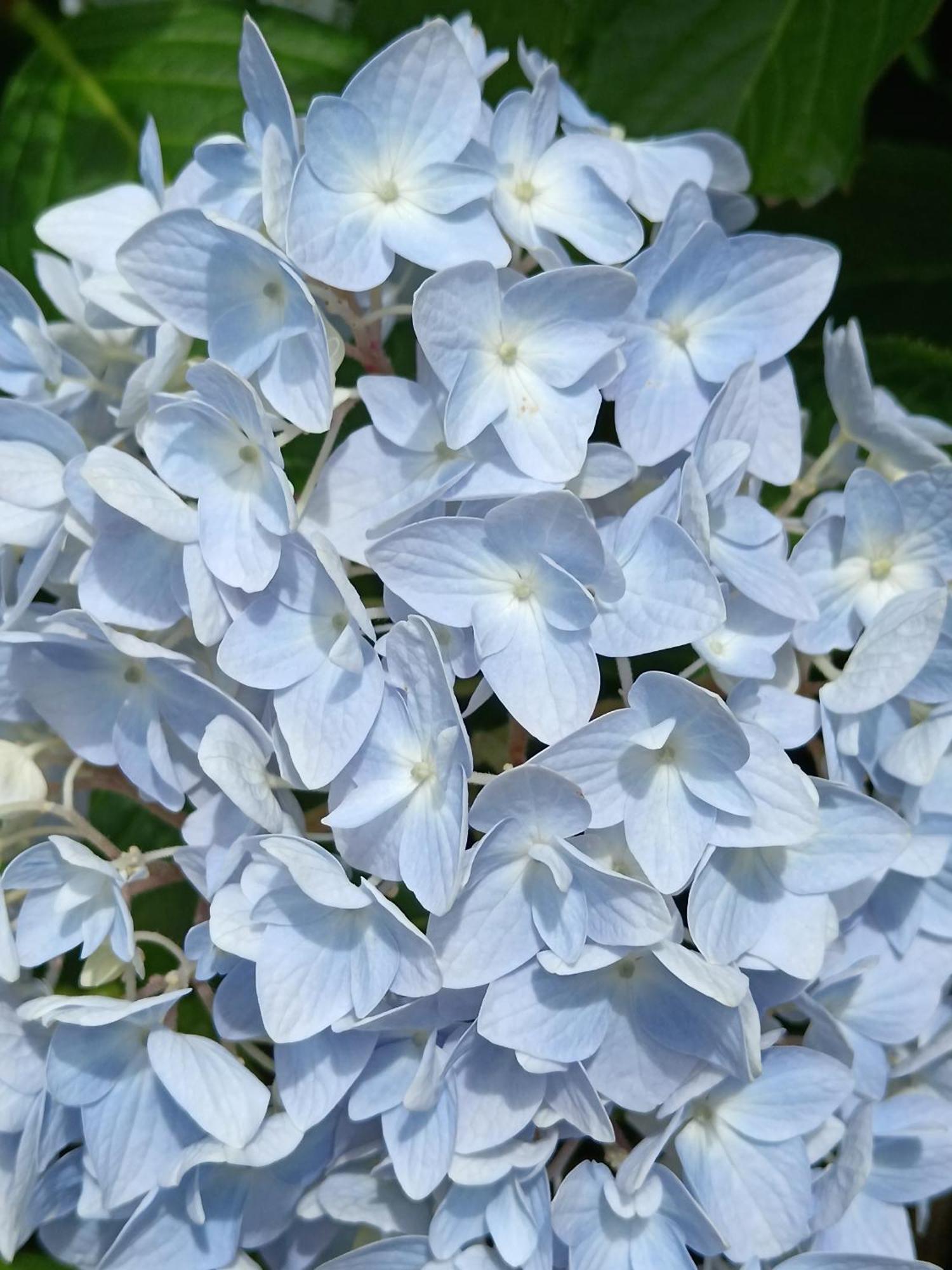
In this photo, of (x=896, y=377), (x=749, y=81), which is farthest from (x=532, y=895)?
(x=749, y=81)

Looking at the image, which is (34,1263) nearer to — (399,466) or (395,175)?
(399,466)

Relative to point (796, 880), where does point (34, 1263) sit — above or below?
below

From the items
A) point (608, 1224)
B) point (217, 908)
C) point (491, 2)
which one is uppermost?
point (491, 2)

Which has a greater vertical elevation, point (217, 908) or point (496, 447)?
point (496, 447)

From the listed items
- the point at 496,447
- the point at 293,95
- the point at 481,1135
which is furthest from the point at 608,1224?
the point at 293,95

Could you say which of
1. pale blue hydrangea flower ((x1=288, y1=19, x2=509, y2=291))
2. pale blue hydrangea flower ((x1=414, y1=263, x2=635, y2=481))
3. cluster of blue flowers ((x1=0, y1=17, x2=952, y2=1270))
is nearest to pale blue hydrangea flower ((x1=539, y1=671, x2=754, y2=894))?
cluster of blue flowers ((x1=0, y1=17, x2=952, y2=1270))

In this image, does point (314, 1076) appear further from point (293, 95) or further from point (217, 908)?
point (293, 95)

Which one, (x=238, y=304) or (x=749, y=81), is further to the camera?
(x=749, y=81)
